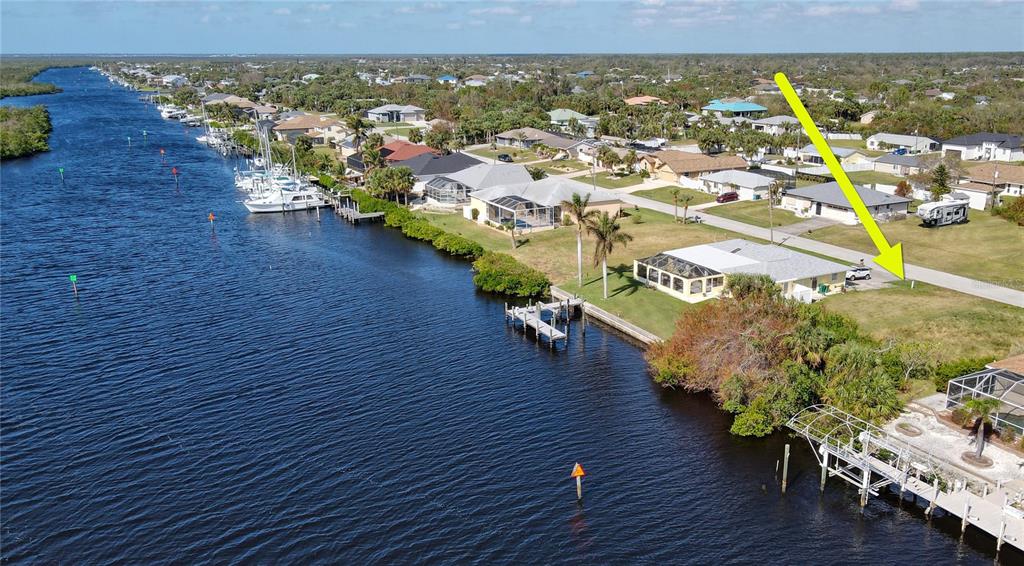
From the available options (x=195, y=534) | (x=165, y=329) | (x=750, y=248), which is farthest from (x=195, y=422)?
(x=750, y=248)

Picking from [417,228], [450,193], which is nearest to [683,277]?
[417,228]

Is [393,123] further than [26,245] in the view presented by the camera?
Yes

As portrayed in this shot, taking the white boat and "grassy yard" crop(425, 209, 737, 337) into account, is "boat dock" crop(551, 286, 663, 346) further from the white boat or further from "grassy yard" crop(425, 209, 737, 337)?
the white boat

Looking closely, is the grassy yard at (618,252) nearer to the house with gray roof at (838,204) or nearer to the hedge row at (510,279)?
the hedge row at (510,279)

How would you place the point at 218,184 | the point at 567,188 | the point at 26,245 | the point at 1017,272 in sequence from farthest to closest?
the point at 218,184 < the point at 567,188 < the point at 26,245 < the point at 1017,272

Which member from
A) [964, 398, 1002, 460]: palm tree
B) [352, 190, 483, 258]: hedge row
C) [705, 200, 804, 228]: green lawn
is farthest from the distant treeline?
[964, 398, 1002, 460]: palm tree

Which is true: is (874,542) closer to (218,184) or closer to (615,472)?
(615,472)

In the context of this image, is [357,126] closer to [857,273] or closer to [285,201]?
[285,201]
